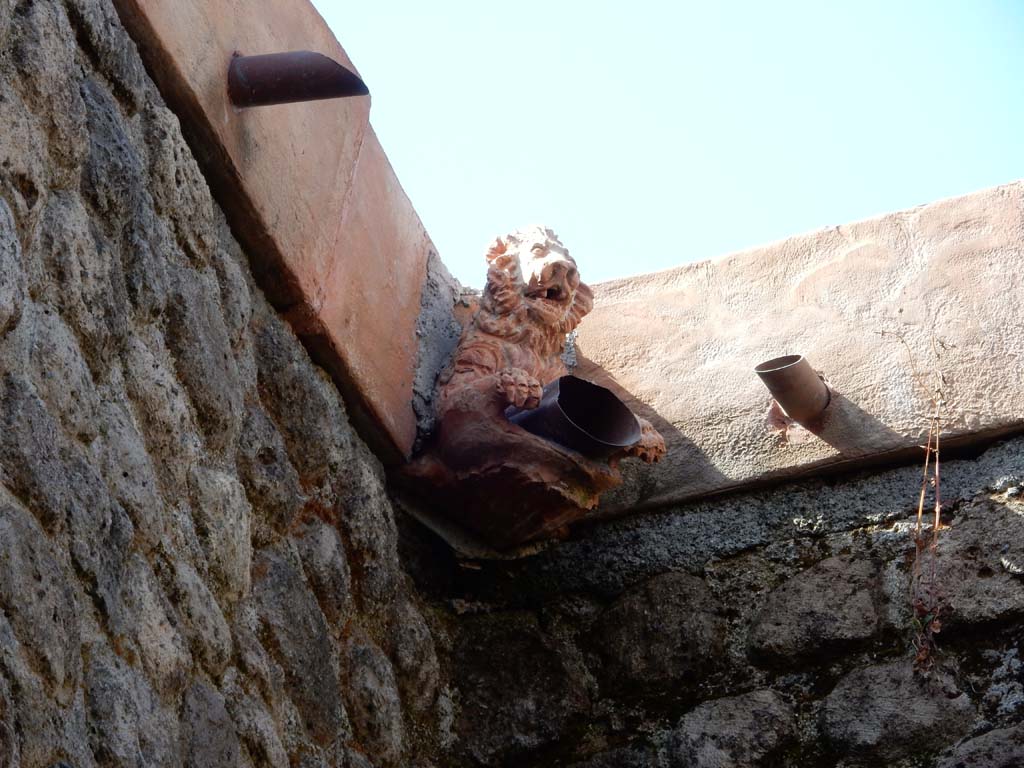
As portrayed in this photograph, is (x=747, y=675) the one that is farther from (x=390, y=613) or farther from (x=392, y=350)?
(x=392, y=350)

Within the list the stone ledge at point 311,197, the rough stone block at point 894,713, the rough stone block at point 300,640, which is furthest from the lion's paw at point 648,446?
the rough stone block at point 300,640

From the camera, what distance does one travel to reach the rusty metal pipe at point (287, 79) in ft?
7.02

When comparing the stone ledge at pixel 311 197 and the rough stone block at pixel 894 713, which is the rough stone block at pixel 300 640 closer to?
the stone ledge at pixel 311 197

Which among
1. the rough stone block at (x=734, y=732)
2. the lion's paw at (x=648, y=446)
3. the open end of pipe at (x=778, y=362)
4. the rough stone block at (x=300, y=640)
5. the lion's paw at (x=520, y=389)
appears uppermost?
the open end of pipe at (x=778, y=362)

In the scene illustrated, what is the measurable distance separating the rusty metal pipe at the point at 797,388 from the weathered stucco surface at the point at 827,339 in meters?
0.04

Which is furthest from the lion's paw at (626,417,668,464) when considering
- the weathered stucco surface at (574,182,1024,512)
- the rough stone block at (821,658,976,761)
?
the rough stone block at (821,658,976,761)

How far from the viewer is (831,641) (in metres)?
2.51

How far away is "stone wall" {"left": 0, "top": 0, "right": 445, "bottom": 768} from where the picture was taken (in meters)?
1.40

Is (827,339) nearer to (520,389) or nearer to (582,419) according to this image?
(582,419)

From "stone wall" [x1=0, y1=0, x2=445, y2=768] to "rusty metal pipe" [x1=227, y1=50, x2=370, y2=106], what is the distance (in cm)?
20

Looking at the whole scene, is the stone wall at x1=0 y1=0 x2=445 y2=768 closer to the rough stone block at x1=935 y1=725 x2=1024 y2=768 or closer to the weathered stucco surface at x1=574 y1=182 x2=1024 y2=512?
the weathered stucco surface at x1=574 y1=182 x2=1024 y2=512

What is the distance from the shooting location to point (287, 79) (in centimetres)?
217

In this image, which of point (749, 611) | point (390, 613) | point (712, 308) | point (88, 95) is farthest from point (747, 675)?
point (88, 95)

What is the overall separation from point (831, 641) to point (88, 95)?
1578mm
